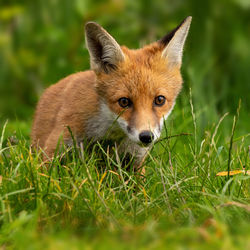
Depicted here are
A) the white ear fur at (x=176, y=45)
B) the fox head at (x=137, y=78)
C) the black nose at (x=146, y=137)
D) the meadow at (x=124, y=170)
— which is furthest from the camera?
the white ear fur at (x=176, y=45)

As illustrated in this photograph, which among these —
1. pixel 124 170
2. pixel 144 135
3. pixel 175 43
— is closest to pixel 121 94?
pixel 144 135

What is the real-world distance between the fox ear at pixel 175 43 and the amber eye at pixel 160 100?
545 millimetres

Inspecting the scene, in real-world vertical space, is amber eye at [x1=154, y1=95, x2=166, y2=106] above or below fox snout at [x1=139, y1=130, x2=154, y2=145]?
above

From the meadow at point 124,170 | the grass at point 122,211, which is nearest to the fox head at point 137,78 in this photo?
the meadow at point 124,170

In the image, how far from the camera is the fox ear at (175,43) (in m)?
5.07

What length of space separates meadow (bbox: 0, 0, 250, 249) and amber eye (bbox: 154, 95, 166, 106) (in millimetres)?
351

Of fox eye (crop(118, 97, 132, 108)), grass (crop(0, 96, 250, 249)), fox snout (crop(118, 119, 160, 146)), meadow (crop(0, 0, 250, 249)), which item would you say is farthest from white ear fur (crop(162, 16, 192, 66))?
grass (crop(0, 96, 250, 249))

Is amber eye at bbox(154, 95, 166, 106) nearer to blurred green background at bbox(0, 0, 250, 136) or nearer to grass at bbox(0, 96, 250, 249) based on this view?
grass at bbox(0, 96, 250, 249)

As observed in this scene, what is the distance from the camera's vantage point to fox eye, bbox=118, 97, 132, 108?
15.6ft

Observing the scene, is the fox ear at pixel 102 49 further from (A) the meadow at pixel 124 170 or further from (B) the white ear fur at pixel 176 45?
(A) the meadow at pixel 124 170

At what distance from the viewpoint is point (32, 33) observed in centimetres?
900

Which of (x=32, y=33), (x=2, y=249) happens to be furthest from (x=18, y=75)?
(x=2, y=249)

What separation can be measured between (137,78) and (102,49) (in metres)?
0.55

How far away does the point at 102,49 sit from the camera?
5.08m
